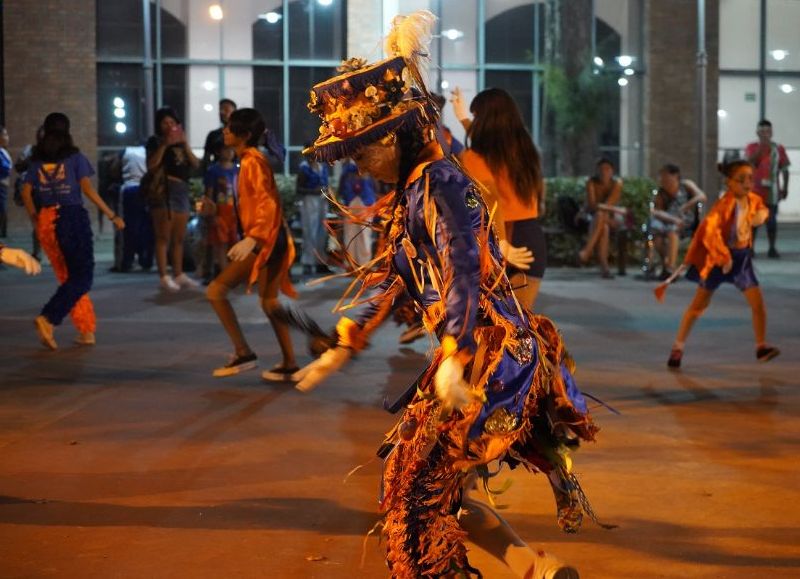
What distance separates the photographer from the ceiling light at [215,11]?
27.4 metres

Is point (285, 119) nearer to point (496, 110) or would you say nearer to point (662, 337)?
point (662, 337)

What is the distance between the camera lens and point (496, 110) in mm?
8016

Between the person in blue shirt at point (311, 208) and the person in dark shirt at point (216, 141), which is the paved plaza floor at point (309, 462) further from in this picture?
the person in blue shirt at point (311, 208)

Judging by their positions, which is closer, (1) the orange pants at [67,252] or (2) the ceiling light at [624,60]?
(1) the orange pants at [67,252]

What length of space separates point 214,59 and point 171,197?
1166cm

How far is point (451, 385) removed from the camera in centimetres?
374

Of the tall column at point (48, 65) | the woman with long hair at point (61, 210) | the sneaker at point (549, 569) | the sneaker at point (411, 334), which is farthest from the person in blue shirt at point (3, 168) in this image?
the sneaker at point (549, 569)

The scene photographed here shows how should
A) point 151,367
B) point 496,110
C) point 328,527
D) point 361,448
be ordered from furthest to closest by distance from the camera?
point 151,367 → point 496,110 → point 361,448 → point 328,527

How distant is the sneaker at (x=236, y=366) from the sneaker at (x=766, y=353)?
3705 mm

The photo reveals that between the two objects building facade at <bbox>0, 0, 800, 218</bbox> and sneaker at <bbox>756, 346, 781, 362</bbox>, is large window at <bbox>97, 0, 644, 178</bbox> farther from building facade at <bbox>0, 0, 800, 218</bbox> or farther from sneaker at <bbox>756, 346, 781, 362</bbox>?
sneaker at <bbox>756, 346, 781, 362</bbox>

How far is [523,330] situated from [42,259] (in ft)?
57.5

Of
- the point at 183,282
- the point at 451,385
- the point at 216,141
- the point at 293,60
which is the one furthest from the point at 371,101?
the point at 293,60

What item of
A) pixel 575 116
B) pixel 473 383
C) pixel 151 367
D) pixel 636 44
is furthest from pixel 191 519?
pixel 636 44

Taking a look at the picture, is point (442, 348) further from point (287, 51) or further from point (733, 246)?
point (287, 51)
